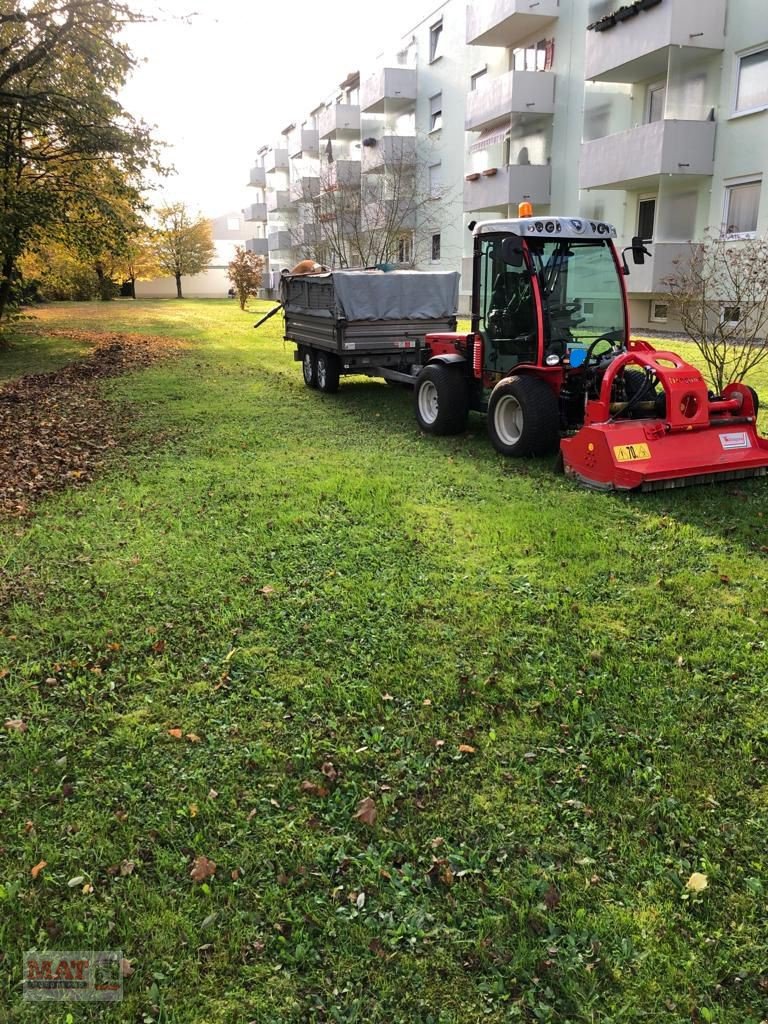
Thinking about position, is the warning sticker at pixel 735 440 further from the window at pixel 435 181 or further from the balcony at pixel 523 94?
the window at pixel 435 181

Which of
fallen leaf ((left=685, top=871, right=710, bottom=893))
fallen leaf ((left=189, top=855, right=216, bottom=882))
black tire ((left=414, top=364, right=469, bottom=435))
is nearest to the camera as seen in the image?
fallen leaf ((left=685, top=871, right=710, bottom=893))

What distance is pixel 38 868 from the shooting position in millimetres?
2920

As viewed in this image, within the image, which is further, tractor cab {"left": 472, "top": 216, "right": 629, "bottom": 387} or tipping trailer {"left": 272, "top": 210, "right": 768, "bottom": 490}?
tractor cab {"left": 472, "top": 216, "right": 629, "bottom": 387}

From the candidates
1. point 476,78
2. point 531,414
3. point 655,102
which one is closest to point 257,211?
point 476,78

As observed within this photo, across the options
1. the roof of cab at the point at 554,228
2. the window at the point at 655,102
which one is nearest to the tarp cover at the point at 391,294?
the roof of cab at the point at 554,228

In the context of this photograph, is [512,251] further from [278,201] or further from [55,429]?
[278,201]

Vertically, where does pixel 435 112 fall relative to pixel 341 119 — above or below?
below

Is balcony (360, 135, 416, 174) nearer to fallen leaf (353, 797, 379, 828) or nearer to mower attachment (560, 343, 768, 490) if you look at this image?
mower attachment (560, 343, 768, 490)

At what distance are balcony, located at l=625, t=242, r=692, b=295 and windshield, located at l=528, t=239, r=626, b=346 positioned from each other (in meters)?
11.5

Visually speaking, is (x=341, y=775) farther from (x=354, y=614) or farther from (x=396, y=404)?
(x=396, y=404)

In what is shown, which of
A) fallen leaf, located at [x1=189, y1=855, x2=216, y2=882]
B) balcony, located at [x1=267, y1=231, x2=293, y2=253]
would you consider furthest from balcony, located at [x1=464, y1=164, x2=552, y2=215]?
balcony, located at [x1=267, y1=231, x2=293, y2=253]

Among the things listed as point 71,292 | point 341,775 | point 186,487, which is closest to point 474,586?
point 341,775

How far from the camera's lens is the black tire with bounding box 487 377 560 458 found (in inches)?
321

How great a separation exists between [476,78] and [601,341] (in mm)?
26397
